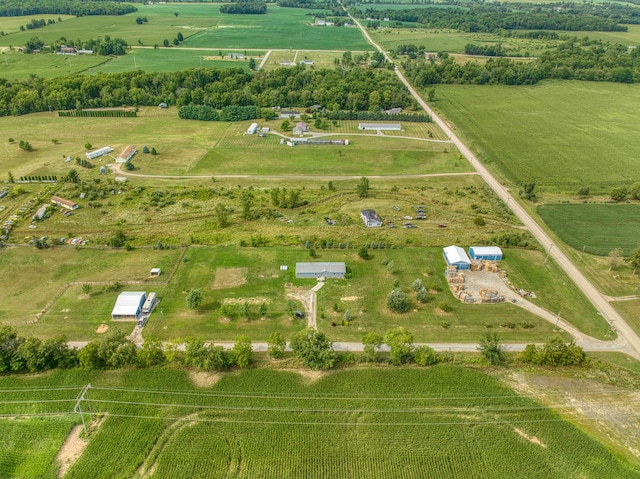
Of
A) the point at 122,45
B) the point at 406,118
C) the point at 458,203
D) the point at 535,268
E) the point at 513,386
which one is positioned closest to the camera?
the point at 513,386

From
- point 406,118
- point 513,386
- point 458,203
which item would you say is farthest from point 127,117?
point 513,386

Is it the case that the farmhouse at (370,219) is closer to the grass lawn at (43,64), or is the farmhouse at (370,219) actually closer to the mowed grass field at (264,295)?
the mowed grass field at (264,295)

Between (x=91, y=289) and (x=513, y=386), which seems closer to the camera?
(x=513, y=386)

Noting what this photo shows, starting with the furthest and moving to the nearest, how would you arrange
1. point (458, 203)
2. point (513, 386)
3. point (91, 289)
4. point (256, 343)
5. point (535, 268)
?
point (458, 203) < point (535, 268) < point (91, 289) < point (256, 343) < point (513, 386)

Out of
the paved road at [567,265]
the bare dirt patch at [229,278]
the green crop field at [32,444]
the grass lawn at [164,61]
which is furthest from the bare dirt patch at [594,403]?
the grass lawn at [164,61]

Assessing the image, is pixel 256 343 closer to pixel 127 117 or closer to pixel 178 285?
pixel 178 285

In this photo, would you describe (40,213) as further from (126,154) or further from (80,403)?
(80,403)

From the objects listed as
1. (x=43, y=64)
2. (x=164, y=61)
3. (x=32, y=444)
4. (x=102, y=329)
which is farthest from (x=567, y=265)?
(x=43, y=64)

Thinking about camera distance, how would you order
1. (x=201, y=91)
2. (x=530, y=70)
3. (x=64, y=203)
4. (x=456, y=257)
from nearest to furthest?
(x=456, y=257) → (x=64, y=203) → (x=201, y=91) → (x=530, y=70)
